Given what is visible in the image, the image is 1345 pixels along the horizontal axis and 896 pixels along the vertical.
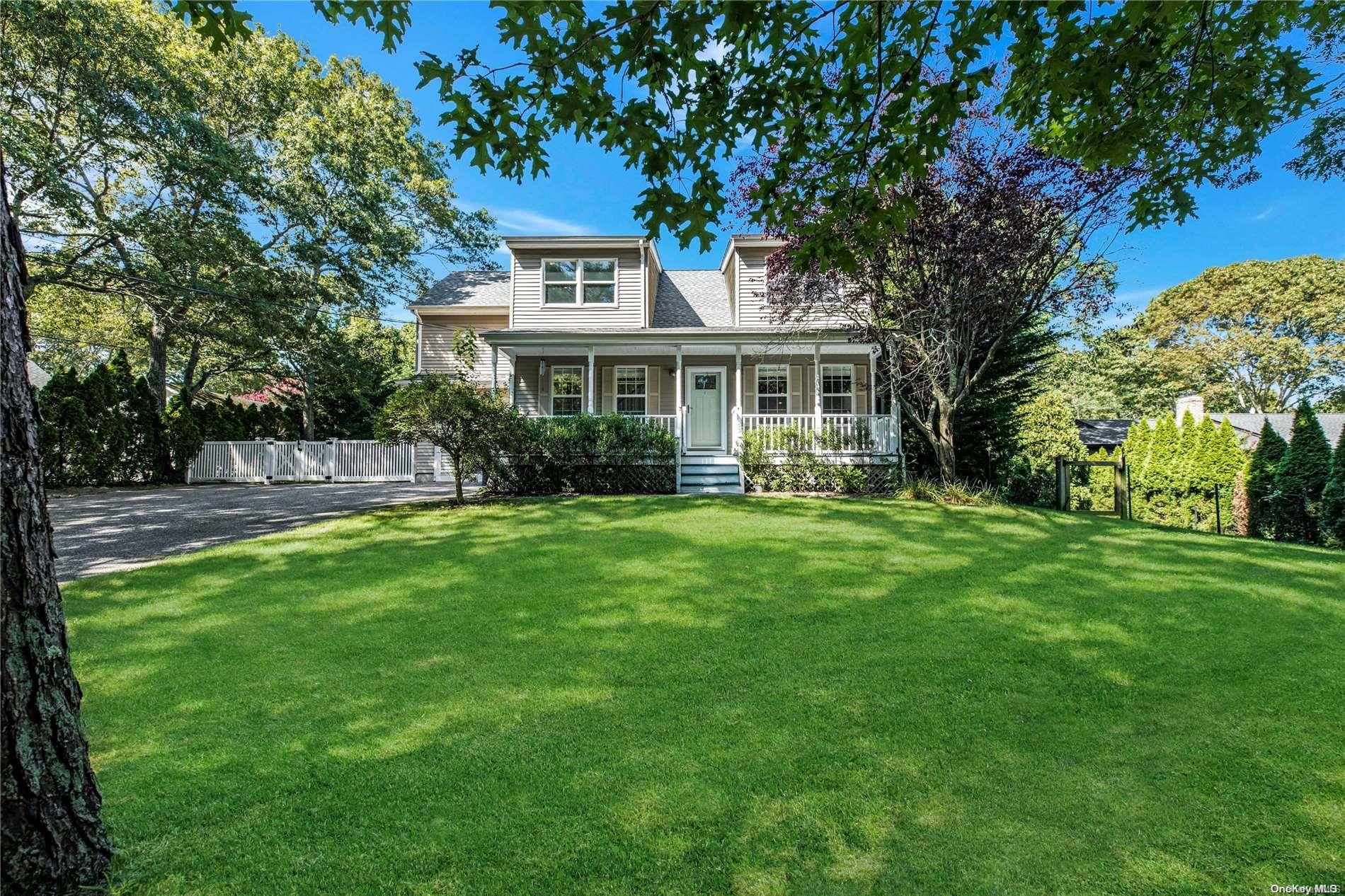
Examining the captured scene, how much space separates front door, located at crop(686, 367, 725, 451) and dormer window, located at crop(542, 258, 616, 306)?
3.02 metres

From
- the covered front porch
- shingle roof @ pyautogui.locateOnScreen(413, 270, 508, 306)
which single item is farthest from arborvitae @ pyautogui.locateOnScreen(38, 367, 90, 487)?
the covered front porch

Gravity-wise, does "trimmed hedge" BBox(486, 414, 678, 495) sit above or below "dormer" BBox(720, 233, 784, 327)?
below

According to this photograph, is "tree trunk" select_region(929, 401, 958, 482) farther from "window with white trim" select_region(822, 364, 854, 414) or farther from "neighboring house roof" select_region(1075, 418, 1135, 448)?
"neighboring house roof" select_region(1075, 418, 1135, 448)

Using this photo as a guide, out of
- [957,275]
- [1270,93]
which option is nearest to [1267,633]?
[1270,93]

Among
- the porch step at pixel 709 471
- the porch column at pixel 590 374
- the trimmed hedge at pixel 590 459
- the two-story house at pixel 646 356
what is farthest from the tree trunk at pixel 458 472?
the porch step at pixel 709 471

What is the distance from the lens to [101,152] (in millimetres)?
12906

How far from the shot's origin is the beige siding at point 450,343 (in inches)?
665

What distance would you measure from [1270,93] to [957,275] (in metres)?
6.84

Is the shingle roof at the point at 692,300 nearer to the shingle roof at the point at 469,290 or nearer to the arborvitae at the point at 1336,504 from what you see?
the shingle roof at the point at 469,290

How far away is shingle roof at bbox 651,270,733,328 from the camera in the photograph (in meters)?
15.1

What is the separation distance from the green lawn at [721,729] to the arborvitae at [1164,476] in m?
6.49

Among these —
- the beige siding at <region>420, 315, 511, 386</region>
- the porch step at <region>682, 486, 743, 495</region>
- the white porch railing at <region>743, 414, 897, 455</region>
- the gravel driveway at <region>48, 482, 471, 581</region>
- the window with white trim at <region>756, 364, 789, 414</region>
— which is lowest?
the gravel driveway at <region>48, 482, 471, 581</region>

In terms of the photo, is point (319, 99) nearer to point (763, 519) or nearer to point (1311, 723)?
point (763, 519)

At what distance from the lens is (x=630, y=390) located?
47.9 ft
